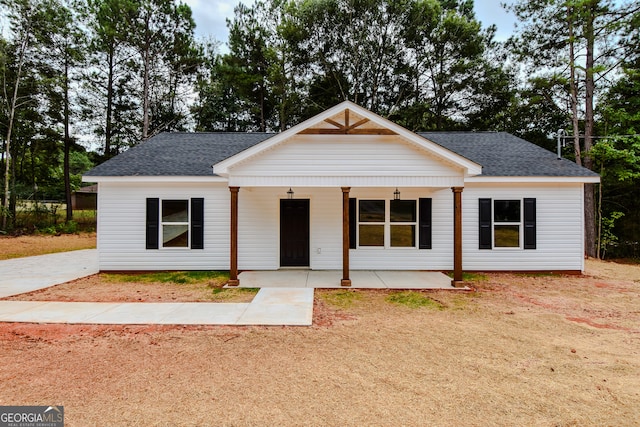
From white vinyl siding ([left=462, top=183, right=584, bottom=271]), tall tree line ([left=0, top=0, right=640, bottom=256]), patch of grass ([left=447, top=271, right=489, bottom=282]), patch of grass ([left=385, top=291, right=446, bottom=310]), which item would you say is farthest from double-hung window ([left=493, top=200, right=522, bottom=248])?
tall tree line ([left=0, top=0, right=640, bottom=256])

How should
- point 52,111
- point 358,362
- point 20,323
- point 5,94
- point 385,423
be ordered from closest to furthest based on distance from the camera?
1. point 385,423
2. point 358,362
3. point 20,323
4. point 5,94
5. point 52,111

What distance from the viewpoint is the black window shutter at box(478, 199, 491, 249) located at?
973 centimetres

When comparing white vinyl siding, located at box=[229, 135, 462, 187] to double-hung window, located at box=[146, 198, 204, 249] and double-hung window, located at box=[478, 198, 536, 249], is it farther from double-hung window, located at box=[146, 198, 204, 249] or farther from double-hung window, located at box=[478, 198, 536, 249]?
double-hung window, located at box=[478, 198, 536, 249]

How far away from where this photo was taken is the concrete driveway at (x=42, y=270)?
7965 millimetres

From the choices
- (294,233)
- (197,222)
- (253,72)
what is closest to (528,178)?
(294,233)

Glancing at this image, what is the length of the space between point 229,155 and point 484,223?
28.0ft

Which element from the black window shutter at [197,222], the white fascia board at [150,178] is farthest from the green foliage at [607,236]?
the black window shutter at [197,222]

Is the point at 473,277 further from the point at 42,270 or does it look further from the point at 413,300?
the point at 42,270

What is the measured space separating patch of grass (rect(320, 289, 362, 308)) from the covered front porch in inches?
16.4

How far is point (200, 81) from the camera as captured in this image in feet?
77.4

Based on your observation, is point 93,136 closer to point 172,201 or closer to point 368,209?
point 172,201

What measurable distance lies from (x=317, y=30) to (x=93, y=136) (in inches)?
701

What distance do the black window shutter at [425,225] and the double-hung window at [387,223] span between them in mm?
192

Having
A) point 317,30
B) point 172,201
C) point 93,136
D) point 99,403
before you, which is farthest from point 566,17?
point 93,136
